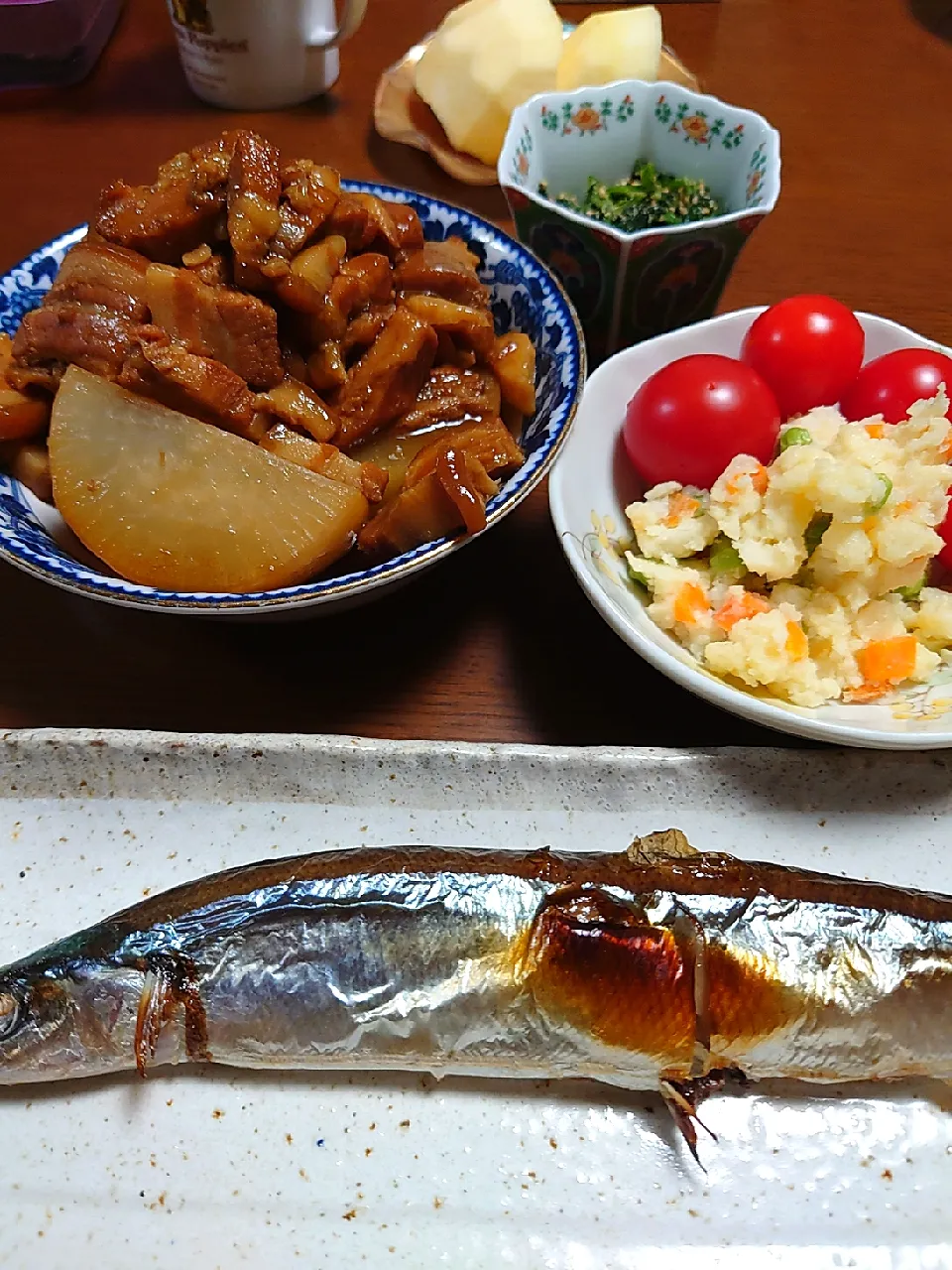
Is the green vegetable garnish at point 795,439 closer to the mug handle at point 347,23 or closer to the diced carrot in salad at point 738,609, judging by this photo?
the diced carrot in salad at point 738,609

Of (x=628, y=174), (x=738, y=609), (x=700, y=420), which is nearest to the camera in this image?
(x=738, y=609)

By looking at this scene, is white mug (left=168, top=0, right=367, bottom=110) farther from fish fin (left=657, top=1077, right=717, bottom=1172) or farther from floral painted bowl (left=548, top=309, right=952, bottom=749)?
fish fin (left=657, top=1077, right=717, bottom=1172)

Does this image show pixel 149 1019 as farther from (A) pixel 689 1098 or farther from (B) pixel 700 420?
(B) pixel 700 420

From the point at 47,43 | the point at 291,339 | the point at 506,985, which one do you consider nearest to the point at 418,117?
the point at 47,43

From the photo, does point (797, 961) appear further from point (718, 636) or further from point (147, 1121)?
point (147, 1121)

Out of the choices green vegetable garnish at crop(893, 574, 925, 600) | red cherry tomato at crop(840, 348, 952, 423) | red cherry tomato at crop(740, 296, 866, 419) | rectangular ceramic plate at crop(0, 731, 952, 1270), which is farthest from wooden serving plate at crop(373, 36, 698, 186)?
rectangular ceramic plate at crop(0, 731, 952, 1270)

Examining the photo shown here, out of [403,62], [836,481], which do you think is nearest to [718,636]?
[836,481]
